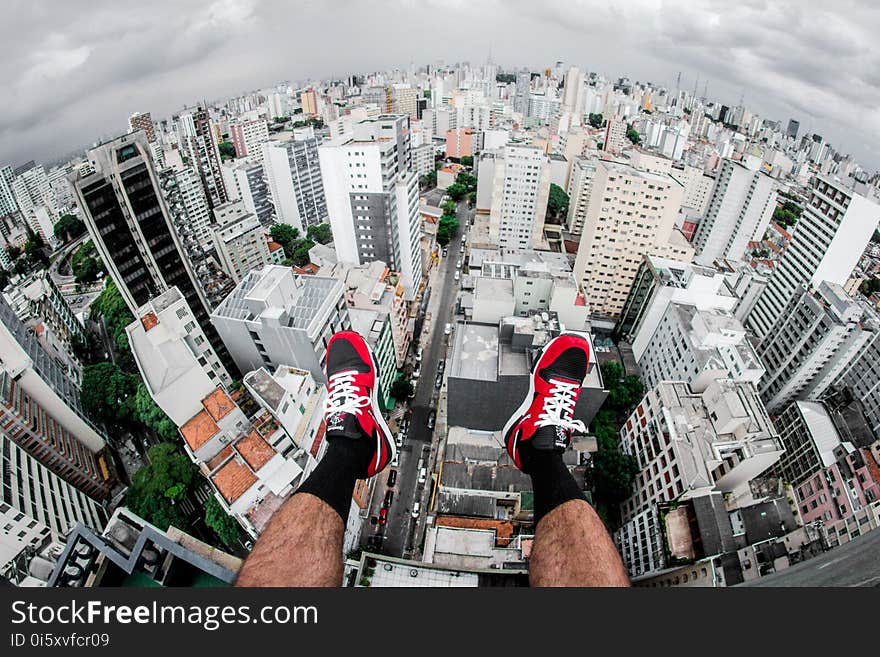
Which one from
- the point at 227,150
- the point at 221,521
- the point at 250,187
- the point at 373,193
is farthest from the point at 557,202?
the point at 227,150

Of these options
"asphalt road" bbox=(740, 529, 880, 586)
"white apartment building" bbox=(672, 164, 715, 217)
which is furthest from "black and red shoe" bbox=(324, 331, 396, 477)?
"white apartment building" bbox=(672, 164, 715, 217)

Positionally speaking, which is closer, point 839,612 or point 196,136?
point 839,612

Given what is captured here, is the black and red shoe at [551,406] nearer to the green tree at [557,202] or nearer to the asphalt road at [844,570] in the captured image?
the asphalt road at [844,570]

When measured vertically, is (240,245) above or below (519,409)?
below

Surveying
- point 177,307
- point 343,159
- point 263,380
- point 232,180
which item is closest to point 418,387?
point 263,380

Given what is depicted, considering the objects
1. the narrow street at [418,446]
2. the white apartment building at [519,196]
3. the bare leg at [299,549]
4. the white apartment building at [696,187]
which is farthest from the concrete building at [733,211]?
the bare leg at [299,549]

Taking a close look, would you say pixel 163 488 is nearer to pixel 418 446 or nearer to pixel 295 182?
pixel 418 446

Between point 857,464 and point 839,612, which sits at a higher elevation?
point 839,612

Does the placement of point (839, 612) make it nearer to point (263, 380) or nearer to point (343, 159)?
point (263, 380)
